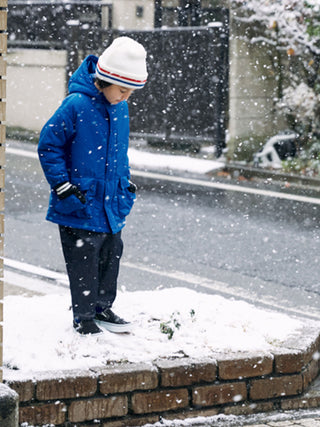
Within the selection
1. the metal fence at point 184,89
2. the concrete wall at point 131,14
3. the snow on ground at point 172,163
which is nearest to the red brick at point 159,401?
the snow on ground at point 172,163

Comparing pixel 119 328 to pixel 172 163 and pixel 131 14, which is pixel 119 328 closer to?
pixel 172 163

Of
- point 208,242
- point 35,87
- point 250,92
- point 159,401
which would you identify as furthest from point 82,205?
point 35,87

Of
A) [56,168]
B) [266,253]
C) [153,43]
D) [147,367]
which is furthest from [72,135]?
[153,43]

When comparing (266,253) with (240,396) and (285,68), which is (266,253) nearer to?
(240,396)

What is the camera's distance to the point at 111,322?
444 cm

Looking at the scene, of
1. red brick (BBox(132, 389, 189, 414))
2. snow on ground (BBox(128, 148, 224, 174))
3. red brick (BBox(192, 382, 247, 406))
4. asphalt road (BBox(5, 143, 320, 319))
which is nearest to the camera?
red brick (BBox(132, 389, 189, 414))

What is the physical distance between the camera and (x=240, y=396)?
13.3 feet

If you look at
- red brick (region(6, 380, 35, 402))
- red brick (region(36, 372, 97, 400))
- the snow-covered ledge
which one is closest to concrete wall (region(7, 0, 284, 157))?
red brick (region(36, 372, 97, 400))

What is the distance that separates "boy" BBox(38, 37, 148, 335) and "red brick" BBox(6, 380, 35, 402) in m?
0.68

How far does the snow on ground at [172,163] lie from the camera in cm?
1346

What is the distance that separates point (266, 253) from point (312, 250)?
0.47 meters

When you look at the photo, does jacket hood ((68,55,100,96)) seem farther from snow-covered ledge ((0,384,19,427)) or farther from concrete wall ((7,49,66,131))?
concrete wall ((7,49,66,131))

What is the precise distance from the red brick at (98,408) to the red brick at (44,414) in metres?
0.05

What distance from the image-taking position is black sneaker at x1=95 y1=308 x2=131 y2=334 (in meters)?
4.39
